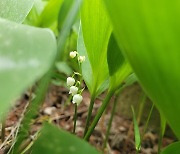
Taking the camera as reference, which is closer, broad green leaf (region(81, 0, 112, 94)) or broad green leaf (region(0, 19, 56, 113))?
broad green leaf (region(0, 19, 56, 113))

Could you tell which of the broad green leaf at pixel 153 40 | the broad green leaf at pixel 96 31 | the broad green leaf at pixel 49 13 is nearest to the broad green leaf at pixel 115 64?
the broad green leaf at pixel 96 31

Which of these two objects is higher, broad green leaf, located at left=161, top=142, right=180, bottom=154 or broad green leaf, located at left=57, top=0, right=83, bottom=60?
broad green leaf, located at left=57, top=0, right=83, bottom=60

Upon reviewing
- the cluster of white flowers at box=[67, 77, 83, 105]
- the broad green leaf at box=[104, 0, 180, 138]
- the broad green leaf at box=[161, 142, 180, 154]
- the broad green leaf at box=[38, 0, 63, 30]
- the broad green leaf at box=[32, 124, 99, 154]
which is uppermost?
the broad green leaf at box=[104, 0, 180, 138]

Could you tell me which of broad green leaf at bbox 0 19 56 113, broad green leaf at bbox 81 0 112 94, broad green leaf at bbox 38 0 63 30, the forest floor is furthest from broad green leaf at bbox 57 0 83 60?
broad green leaf at bbox 38 0 63 30

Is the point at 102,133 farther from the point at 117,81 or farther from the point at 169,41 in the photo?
the point at 169,41

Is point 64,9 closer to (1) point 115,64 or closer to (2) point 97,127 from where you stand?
(2) point 97,127

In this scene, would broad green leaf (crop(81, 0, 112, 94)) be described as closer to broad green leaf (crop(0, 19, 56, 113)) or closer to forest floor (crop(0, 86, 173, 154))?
broad green leaf (crop(0, 19, 56, 113))

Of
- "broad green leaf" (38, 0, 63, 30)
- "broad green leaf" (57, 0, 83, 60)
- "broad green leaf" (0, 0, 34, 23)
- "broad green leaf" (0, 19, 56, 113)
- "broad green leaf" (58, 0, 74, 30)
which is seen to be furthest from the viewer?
"broad green leaf" (38, 0, 63, 30)
